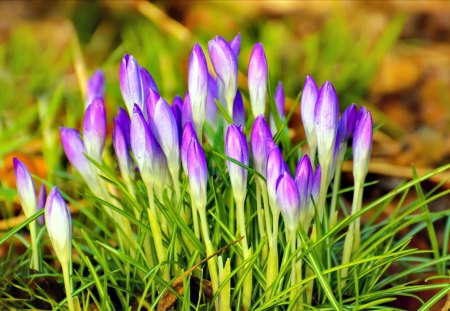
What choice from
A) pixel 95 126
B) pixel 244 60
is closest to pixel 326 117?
pixel 95 126

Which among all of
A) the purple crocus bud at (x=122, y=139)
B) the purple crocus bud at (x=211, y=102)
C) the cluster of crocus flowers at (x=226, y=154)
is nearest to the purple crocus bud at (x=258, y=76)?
the cluster of crocus flowers at (x=226, y=154)

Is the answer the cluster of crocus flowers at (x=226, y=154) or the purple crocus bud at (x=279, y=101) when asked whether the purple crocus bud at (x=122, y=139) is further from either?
the purple crocus bud at (x=279, y=101)

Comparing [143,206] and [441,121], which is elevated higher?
[143,206]

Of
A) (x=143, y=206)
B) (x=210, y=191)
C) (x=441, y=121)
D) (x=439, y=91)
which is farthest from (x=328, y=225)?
(x=439, y=91)

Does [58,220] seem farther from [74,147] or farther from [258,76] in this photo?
[258,76]

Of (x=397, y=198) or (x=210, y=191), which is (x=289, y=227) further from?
(x=397, y=198)

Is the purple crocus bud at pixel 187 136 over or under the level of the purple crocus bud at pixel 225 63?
under
